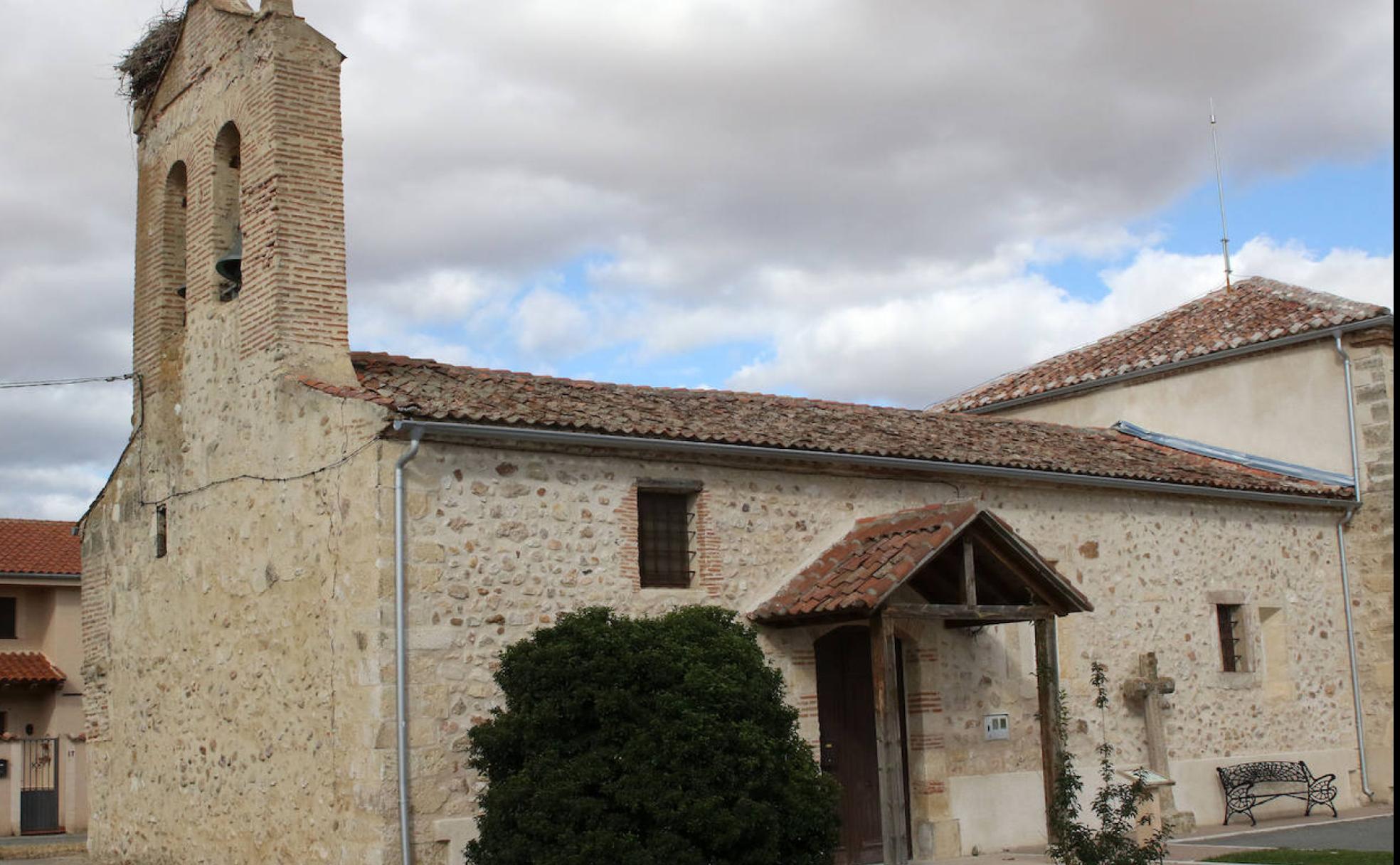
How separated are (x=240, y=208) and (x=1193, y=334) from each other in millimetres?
14139

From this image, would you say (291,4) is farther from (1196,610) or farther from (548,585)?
(1196,610)

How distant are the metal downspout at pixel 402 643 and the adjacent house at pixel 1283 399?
1234 cm

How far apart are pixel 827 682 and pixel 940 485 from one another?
254 cm

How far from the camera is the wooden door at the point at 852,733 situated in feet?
43.9

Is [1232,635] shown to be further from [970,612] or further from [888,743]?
[888,743]

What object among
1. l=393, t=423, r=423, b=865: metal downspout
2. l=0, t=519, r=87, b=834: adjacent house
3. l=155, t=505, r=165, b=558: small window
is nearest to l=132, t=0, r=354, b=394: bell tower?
l=155, t=505, r=165, b=558: small window

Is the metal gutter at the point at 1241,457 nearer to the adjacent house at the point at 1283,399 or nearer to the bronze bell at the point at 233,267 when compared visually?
the adjacent house at the point at 1283,399

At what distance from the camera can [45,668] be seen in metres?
26.1

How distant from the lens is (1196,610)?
16906 mm

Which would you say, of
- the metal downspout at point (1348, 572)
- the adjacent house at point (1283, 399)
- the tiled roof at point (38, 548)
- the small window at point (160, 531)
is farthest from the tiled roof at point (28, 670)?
the metal downspout at point (1348, 572)

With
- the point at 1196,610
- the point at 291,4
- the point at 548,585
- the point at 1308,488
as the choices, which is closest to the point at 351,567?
the point at 548,585

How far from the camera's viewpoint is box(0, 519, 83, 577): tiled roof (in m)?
27.0

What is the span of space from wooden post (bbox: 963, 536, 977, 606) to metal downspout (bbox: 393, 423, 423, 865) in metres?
4.79

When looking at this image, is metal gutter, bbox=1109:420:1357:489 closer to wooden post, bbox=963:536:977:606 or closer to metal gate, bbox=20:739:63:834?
wooden post, bbox=963:536:977:606
